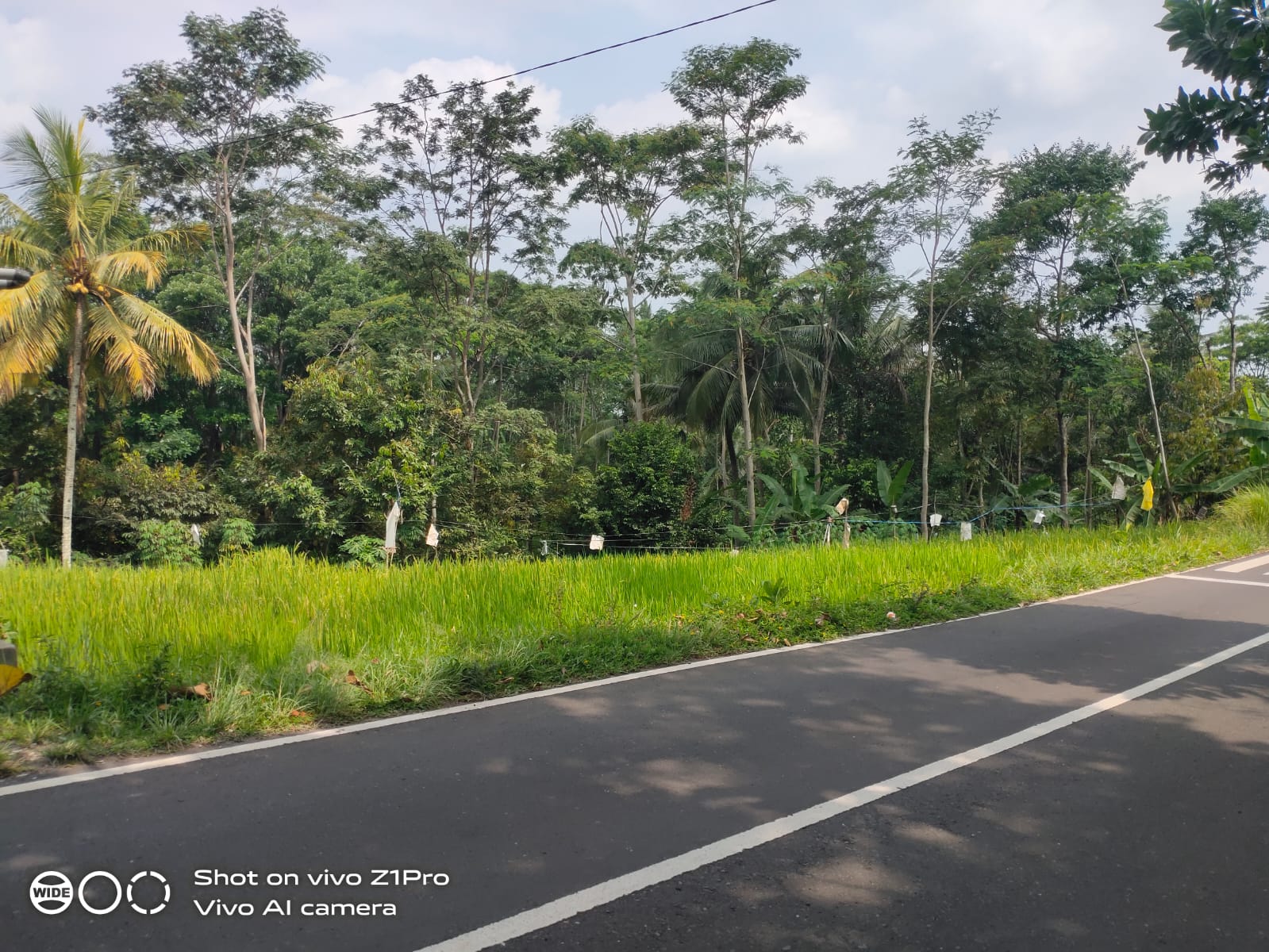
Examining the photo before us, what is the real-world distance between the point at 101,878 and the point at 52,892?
166 mm

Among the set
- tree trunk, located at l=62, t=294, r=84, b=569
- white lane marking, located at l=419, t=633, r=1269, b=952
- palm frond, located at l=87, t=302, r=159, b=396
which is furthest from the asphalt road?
tree trunk, located at l=62, t=294, r=84, b=569

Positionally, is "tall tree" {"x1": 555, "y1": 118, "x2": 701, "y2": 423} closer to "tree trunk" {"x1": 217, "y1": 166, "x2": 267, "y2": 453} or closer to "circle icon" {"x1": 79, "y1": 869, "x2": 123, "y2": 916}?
"tree trunk" {"x1": 217, "y1": 166, "x2": 267, "y2": 453}

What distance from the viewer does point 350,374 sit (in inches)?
824

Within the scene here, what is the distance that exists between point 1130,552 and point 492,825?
46.4 ft

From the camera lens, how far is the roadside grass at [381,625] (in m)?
5.46

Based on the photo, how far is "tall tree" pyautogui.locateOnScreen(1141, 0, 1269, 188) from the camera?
596 centimetres

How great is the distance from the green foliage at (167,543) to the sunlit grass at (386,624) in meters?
12.6

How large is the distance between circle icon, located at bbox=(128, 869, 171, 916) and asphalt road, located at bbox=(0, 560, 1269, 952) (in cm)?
3

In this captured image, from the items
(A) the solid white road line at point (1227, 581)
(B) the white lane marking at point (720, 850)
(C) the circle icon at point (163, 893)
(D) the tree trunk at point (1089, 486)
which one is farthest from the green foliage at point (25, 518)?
(D) the tree trunk at point (1089, 486)

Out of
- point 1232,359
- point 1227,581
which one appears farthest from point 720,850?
point 1232,359

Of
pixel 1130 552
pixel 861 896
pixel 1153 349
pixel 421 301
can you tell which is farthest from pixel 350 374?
pixel 1153 349

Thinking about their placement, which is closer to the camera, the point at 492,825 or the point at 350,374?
the point at 492,825

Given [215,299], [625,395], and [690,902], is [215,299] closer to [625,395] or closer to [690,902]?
[625,395]

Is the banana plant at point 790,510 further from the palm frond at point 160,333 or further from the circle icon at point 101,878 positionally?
the circle icon at point 101,878
